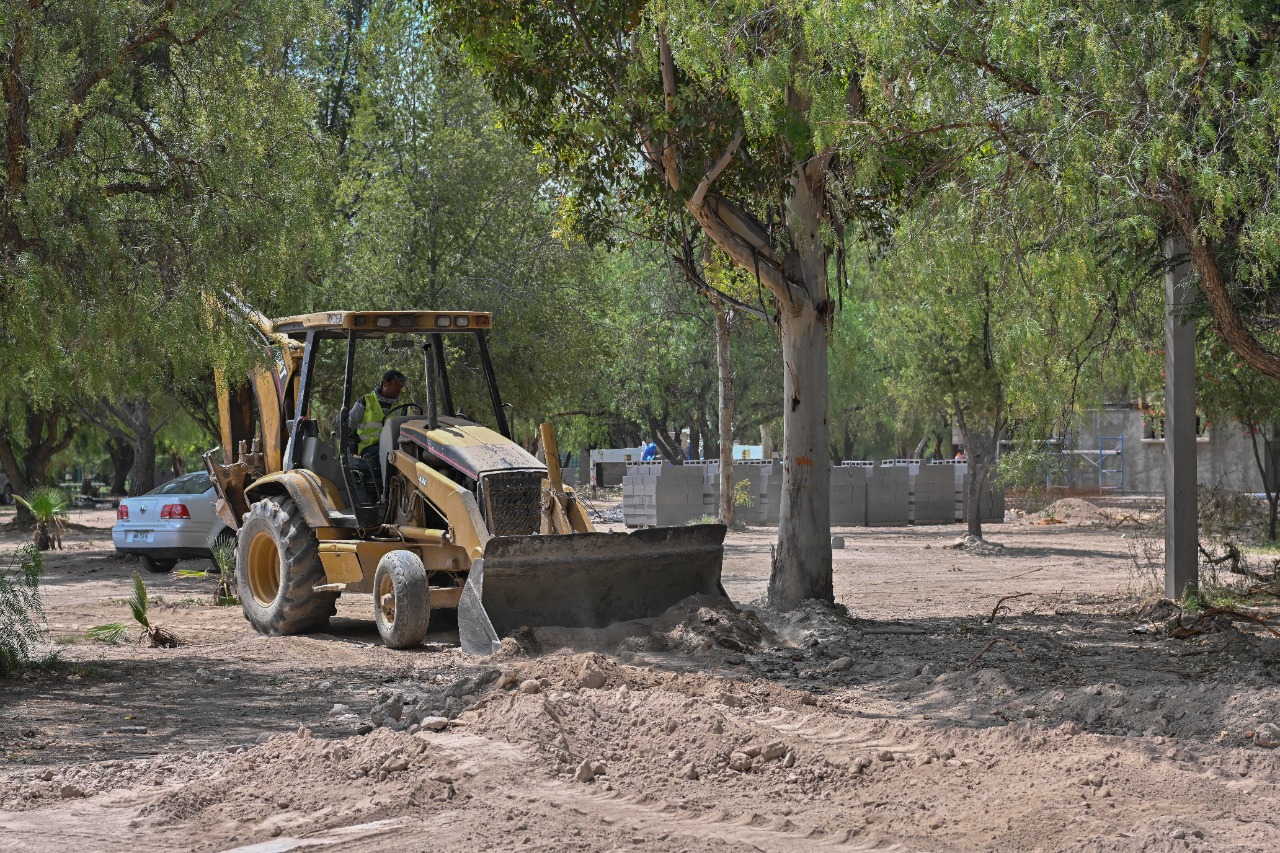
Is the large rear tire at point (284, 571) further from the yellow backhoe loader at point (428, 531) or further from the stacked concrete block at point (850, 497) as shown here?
the stacked concrete block at point (850, 497)

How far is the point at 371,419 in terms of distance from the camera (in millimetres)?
12180

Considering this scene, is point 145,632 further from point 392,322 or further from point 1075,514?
point 1075,514

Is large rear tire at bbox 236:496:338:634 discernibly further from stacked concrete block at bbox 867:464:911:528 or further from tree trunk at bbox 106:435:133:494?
tree trunk at bbox 106:435:133:494

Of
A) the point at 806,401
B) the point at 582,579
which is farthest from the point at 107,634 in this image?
the point at 806,401

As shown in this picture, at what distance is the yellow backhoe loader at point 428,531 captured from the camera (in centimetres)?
1073

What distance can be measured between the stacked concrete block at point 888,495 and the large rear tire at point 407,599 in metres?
23.1

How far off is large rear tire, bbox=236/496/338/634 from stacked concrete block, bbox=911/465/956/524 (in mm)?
23239

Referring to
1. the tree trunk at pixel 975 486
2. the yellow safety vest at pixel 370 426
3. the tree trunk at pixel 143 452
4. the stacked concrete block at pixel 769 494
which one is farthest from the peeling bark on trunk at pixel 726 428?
the yellow safety vest at pixel 370 426

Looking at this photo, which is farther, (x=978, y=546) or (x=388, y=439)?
(x=978, y=546)

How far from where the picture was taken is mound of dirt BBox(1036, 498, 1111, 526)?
109ft

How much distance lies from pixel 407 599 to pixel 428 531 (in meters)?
0.69

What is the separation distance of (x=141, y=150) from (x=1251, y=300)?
896 cm

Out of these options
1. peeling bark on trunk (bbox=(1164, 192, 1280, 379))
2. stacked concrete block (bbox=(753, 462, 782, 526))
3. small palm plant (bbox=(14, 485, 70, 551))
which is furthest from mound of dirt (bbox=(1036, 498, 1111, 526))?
peeling bark on trunk (bbox=(1164, 192, 1280, 379))

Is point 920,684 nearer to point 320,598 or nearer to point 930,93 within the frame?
point 930,93
